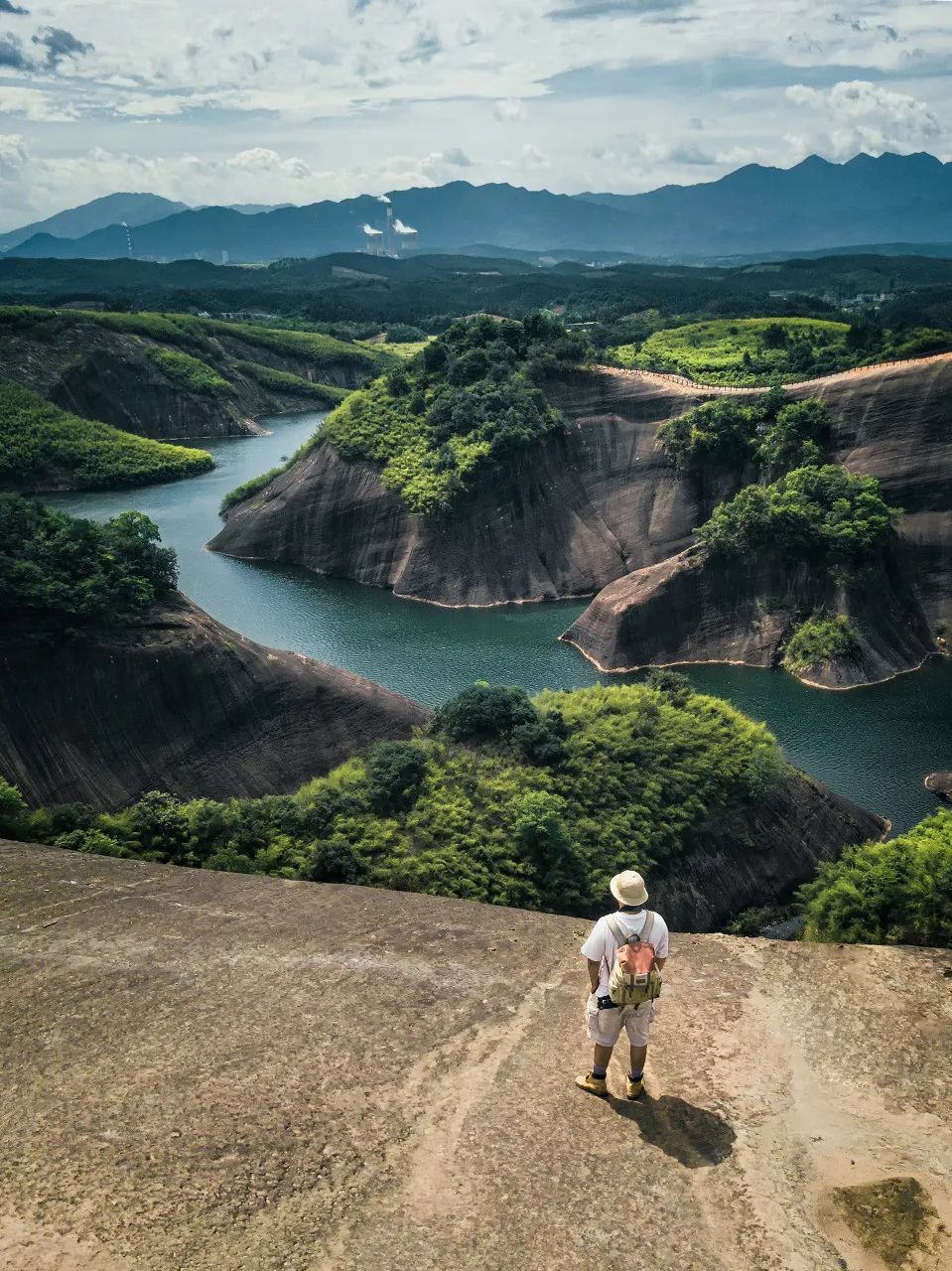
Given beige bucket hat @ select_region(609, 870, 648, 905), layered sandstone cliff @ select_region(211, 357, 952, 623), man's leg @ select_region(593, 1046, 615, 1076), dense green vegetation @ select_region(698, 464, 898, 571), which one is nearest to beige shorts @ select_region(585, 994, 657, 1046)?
man's leg @ select_region(593, 1046, 615, 1076)

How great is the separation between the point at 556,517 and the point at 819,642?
17915mm

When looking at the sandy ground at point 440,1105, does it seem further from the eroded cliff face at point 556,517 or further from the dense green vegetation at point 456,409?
the dense green vegetation at point 456,409

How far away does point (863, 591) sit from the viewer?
48.8 metres

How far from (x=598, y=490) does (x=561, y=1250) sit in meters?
53.7

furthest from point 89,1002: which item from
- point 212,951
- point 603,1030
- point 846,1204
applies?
point 846,1204

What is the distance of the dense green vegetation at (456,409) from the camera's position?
6112cm

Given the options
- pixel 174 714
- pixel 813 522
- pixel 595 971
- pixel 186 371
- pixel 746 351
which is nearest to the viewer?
pixel 595 971

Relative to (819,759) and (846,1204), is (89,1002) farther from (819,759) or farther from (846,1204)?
(819,759)

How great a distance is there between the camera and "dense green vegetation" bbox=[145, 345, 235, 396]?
367ft

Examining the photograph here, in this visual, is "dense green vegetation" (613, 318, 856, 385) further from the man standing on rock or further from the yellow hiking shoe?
the man standing on rock

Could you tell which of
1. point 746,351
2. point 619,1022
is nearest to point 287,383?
point 746,351

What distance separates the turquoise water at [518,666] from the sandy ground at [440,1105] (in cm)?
2287

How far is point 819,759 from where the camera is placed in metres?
39.4

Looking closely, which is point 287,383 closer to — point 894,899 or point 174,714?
point 174,714
